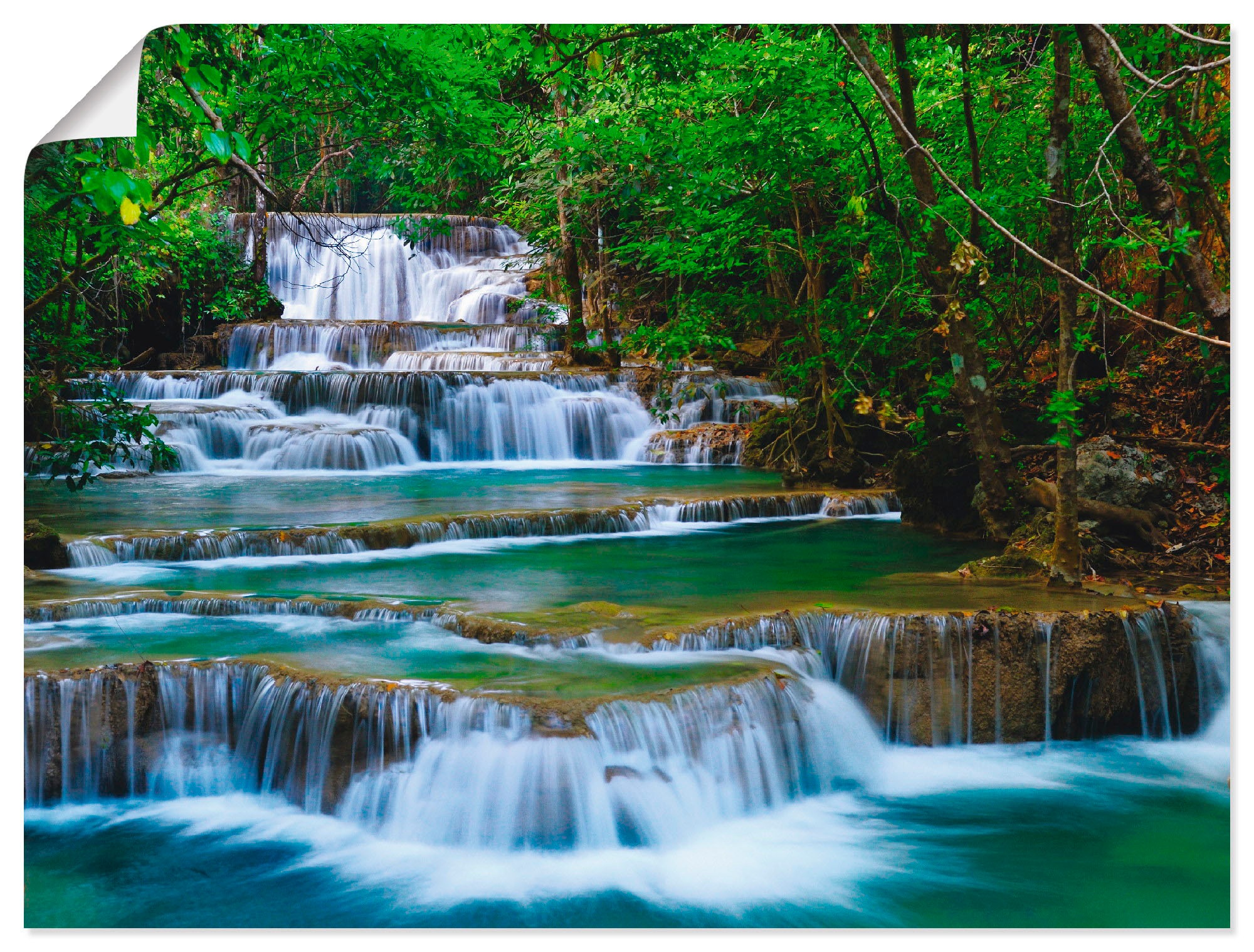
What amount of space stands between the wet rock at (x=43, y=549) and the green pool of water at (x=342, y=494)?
1.38ft

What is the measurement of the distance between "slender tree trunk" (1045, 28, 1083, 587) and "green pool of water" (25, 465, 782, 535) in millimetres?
3256

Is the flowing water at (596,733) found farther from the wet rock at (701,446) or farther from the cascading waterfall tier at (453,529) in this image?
the wet rock at (701,446)

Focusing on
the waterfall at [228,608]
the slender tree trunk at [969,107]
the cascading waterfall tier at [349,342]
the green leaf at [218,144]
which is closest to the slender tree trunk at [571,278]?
the cascading waterfall tier at [349,342]

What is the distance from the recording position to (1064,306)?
4684 mm

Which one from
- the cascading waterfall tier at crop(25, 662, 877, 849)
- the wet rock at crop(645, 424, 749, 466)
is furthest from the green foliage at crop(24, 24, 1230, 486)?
the cascading waterfall tier at crop(25, 662, 877, 849)

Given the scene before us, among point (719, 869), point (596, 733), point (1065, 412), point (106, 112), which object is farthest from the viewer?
point (1065, 412)

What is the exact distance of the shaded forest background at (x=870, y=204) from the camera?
13.0 feet

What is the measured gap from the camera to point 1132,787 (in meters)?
3.85

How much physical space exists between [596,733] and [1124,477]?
3.66 meters

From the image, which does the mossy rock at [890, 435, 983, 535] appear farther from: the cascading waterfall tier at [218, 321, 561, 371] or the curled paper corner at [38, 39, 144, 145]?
the cascading waterfall tier at [218, 321, 561, 371]

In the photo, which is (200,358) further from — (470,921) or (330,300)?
(470,921)

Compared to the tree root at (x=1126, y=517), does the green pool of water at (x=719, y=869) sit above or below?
below

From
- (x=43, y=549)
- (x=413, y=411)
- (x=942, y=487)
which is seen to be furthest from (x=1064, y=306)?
(x=413, y=411)

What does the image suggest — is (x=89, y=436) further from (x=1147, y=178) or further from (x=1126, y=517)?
(x=1126, y=517)
